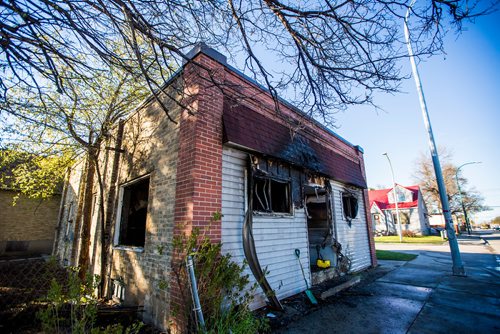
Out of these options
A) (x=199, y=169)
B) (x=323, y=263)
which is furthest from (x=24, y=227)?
(x=323, y=263)

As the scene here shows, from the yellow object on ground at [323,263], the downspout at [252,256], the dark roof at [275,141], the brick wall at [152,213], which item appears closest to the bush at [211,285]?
the brick wall at [152,213]

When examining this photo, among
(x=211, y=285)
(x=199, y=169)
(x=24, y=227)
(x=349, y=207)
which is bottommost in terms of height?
(x=211, y=285)

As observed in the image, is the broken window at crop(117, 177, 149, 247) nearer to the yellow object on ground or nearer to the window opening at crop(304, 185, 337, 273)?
the window opening at crop(304, 185, 337, 273)

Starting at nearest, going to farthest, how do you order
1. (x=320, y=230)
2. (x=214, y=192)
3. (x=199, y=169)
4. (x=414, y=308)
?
(x=199, y=169), (x=214, y=192), (x=414, y=308), (x=320, y=230)

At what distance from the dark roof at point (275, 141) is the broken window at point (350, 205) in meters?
0.77

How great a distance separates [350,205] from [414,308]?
173 inches

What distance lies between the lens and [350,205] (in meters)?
8.80

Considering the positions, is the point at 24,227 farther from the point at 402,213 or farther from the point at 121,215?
the point at 402,213

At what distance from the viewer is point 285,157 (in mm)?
5562

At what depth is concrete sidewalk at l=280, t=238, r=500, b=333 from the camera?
12.6 feet

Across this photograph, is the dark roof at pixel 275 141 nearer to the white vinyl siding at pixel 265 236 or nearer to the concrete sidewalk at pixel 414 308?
the white vinyl siding at pixel 265 236

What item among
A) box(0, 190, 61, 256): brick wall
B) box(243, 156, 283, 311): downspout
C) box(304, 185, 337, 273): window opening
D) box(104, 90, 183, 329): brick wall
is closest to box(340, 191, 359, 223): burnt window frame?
box(304, 185, 337, 273): window opening

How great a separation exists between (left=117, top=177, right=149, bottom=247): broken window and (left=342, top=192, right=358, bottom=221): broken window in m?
6.83

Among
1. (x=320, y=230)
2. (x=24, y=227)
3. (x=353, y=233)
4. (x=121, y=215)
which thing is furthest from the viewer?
(x=24, y=227)
